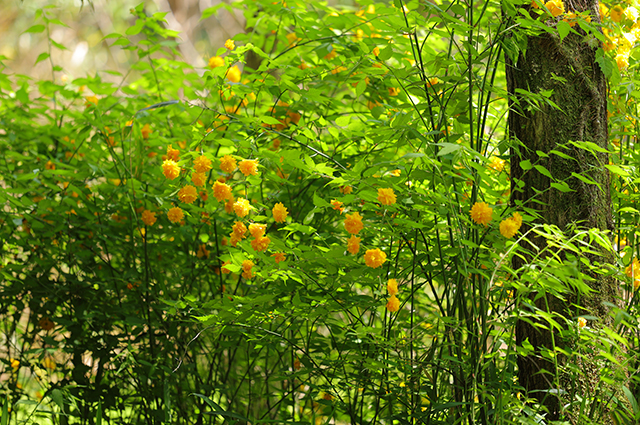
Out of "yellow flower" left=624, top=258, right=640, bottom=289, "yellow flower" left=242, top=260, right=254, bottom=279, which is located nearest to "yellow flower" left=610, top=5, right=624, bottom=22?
"yellow flower" left=624, top=258, right=640, bottom=289

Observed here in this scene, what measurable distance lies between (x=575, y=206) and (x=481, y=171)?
45 cm

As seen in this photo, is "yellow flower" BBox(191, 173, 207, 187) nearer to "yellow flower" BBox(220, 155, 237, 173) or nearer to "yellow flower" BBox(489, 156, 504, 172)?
"yellow flower" BBox(220, 155, 237, 173)

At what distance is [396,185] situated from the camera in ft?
3.43

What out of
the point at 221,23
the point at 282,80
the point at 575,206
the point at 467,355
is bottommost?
the point at 467,355

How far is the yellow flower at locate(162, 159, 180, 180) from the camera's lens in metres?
1.20

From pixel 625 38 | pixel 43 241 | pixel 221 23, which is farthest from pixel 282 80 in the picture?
pixel 221 23

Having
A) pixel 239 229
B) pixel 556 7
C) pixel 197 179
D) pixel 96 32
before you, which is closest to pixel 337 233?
pixel 239 229

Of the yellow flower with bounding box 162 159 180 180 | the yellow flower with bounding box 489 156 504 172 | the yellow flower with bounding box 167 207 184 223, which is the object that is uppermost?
the yellow flower with bounding box 162 159 180 180

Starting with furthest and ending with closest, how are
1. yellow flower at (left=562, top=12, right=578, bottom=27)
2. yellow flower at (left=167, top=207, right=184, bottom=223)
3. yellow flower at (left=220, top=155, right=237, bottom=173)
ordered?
yellow flower at (left=167, top=207, right=184, bottom=223), yellow flower at (left=220, top=155, right=237, bottom=173), yellow flower at (left=562, top=12, right=578, bottom=27)

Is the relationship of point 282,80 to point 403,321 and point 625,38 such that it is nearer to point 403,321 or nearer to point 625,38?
point 403,321

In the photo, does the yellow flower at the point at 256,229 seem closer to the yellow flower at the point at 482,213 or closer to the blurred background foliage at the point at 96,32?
the yellow flower at the point at 482,213

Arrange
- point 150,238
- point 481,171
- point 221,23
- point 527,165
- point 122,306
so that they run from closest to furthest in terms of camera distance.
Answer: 1. point 481,171
2. point 527,165
3. point 122,306
4. point 150,238
5. point 221,23

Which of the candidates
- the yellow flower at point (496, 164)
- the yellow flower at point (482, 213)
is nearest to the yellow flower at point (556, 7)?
the yellow flower at point (496, 164)

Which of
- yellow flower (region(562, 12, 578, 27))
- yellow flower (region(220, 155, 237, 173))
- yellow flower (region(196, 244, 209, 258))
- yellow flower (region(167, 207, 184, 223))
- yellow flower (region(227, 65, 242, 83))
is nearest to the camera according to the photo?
yellow flower (region(562, 12, 578, 27))
